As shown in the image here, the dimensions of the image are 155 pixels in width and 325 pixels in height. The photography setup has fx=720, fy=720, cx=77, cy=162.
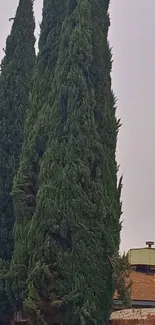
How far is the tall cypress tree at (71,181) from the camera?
16453 mm

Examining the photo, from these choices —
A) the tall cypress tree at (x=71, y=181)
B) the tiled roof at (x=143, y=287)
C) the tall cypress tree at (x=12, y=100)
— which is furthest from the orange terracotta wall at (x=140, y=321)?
the tiled roof at (x=143, y=287)

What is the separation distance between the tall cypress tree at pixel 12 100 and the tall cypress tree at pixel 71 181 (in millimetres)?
2416

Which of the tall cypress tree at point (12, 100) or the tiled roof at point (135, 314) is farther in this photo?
the tall cypress tree at point (12, 100)

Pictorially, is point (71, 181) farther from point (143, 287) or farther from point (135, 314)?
point (143, 287)

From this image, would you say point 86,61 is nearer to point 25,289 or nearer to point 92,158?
point 92,158

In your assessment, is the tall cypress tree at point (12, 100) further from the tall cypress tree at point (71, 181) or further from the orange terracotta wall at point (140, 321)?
the orange terracotta wall at point (140, 321)

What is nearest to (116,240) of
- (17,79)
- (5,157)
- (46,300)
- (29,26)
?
(46,300)

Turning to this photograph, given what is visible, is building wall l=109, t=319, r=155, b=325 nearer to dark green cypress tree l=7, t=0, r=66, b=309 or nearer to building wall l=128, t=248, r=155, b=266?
dark green cypress tree l=7, t=0, r=66, b=309

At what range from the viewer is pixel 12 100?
2194 centimetres

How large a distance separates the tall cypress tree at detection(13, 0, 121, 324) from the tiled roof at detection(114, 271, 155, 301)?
541 cm

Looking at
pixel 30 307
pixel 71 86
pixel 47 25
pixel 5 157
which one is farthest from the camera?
pixel 5 157

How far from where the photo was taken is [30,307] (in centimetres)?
1641

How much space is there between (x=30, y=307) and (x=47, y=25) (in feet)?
26.2

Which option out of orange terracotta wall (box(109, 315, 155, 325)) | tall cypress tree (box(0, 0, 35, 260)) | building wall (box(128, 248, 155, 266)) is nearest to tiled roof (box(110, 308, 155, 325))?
orange terracotta wall (box(109, 315, 155, 325))
